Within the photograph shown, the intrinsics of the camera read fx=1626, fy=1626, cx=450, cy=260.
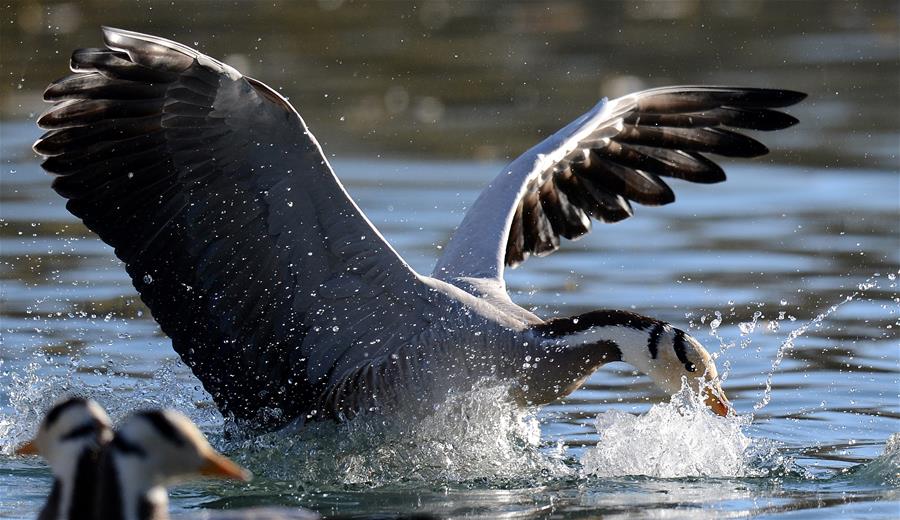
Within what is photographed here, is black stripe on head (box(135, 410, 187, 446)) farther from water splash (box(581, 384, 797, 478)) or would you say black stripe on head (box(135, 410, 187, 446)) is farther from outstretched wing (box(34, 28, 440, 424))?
water splash (box(581, 384, 797, 478))

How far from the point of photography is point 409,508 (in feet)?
24.5

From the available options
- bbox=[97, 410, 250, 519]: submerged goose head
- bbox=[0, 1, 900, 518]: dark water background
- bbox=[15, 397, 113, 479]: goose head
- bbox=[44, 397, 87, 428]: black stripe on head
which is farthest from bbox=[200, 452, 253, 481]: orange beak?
bbox=[0, 1, 900, 518]: dark water background

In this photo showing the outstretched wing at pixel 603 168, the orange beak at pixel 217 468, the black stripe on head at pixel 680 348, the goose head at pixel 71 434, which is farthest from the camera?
the outstretched wing at pixel 603 168

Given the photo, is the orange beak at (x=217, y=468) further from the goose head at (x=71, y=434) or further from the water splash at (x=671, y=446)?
the water splash at (x=671, y=446)

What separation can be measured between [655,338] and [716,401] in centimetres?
48

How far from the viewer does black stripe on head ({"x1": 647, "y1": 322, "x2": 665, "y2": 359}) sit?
8.35 m

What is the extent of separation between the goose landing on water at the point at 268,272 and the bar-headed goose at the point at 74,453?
216 centimetres

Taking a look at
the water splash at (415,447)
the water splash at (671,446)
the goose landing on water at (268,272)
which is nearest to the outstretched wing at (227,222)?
the goose landing on water at (268,272)

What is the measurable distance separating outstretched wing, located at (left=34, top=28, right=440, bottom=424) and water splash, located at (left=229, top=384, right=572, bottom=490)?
28 centimetres

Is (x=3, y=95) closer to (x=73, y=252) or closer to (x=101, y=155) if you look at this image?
(x=73, y=252)

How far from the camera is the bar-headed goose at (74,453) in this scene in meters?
5.87

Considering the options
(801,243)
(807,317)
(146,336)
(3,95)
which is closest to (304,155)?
(146,336)

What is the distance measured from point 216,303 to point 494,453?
1.62m

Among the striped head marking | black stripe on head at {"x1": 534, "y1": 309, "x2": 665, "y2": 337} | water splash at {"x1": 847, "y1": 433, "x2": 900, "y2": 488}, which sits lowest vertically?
water splash at {"x1": 847, "y1": 433, "x2": 900, "y2": 488}
